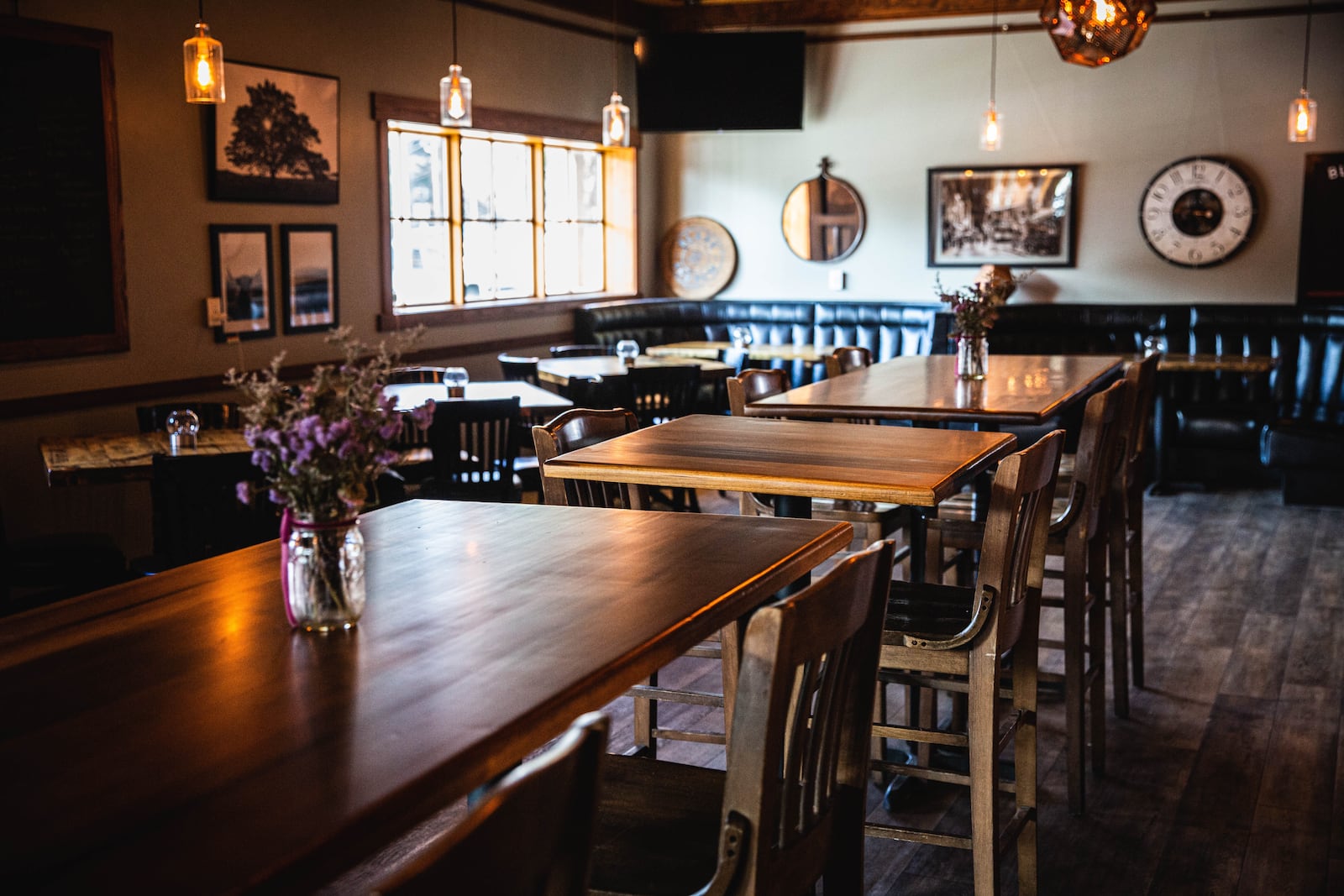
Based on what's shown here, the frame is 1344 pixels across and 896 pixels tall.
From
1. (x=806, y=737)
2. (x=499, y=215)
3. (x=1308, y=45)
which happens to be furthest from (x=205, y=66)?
(x=1308, y=45)

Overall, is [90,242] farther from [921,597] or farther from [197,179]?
[921,597]

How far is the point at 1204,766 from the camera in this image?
3.68 m

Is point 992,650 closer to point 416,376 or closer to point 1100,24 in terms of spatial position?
point 1100,24

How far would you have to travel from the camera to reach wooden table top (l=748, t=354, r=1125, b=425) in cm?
371

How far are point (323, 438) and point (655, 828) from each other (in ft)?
2.35

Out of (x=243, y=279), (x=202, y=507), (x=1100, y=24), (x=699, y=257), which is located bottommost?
(x=202, y=507)

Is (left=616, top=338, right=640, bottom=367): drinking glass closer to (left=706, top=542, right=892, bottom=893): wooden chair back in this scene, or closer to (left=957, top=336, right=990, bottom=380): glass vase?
(left=957, top=336, right=990, bottom=380): glass vase

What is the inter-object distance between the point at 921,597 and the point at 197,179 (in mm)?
4254

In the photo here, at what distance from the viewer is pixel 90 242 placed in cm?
534

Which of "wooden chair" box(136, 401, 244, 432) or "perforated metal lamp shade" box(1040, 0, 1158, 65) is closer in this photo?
"perforated metal lamp shade" box(1040, 0, 1158, 65)

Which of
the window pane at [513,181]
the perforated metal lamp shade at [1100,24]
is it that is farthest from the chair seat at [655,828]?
the window pane at [513,181]

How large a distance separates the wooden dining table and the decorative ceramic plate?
655 cm

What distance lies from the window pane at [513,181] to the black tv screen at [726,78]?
1.24m

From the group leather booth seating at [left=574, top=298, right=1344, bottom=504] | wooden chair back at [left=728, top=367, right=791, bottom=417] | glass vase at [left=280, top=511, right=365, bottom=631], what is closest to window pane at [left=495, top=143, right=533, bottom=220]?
leather booth seating at [left=574, top=298, right=1344, bottom=504]
